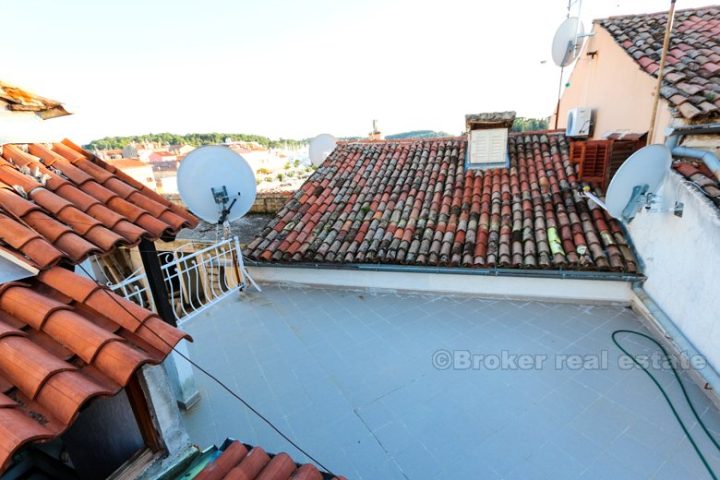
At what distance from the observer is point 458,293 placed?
6117 millimetres

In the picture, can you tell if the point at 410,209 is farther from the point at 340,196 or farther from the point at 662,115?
the point at 662,115

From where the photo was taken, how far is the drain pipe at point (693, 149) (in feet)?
12.2

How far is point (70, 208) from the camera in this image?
8.05 feet

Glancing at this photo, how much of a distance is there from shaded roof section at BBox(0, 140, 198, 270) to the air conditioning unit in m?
8.09

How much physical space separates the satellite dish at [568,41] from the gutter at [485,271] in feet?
17.8

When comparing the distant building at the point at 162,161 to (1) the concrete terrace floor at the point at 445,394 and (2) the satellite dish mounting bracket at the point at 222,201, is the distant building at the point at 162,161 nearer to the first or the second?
(2) the satellite dish mounting bracket at the point at 222,201

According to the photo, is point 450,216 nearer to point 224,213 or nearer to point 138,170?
point 224,213

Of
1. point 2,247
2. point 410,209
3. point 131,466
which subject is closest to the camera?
point 2,247

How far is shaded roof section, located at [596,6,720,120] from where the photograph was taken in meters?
4.11

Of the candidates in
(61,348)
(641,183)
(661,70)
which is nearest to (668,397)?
(641,183)

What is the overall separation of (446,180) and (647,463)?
584cm

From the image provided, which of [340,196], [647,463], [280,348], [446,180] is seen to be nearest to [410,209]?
[446,180]

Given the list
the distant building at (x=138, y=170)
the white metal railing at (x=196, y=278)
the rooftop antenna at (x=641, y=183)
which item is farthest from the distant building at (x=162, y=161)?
the rooftop antenna at (x=641, y=183)

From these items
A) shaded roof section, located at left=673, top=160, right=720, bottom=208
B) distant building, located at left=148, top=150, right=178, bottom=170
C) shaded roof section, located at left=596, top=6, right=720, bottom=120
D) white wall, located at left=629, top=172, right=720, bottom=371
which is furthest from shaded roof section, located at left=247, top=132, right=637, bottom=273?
distant building, located at left=148, top=150, right=178, bottom=170
